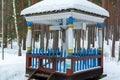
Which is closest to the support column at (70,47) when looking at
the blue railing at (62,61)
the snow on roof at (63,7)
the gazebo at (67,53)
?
the gazebo at (67,53)

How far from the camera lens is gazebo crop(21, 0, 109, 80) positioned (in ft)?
32.8

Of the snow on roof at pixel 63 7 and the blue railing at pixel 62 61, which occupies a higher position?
the snow on roof at pixel 63 7

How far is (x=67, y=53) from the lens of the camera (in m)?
10.9

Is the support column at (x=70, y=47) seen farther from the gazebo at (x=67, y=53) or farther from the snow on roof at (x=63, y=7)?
the snow on roof at (x=63, y=7)

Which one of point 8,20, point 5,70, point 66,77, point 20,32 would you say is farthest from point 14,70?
point 8,20

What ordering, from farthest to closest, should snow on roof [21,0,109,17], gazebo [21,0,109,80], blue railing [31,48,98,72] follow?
blue railing [31,48,98,72]
gazebo [21,0,109,80]
snow on roof [21,0,109,17]

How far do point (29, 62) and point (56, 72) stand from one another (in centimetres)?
184

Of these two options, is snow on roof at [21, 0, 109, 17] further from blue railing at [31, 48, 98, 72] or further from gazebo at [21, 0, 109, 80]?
blue railing at [31, 48, 98, 72]

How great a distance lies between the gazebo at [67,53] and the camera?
10008mm

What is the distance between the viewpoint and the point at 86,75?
450 inches

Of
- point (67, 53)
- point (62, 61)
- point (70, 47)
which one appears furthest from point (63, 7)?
point (62, 61)

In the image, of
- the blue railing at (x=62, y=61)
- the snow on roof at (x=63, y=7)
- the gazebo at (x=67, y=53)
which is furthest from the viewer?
the blue railing at (x=62, y=61)

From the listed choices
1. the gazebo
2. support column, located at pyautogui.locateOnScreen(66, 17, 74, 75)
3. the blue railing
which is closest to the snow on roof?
the gazebo

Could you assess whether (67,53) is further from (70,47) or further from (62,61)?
(70,47)
